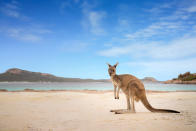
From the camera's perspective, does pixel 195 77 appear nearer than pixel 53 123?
No

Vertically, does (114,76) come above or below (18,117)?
above

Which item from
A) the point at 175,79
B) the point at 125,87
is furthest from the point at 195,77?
the point at 125,87

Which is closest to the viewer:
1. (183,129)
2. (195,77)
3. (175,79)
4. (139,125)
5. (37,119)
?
(183,129)

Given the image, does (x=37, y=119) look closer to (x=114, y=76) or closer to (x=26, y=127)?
(x=26, y=127)

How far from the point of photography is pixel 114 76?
17.3ft

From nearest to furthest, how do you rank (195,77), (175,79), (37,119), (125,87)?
1. (37,119)
2. (125,87)
3. (195,77)
4. (175,79)

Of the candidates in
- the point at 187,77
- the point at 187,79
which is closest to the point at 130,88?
the point at 187,79

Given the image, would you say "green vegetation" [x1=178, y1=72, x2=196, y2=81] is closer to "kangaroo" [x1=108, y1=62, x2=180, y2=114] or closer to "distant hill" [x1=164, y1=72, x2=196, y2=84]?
"distant hill" [x1=164, y1=72, x2=196, y2=84]

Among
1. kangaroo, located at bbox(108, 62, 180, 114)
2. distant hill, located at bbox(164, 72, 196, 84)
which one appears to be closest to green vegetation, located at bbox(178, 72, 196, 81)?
distant hill, located at bbox(164, 72, 196, 84)

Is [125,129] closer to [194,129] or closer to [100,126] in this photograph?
[100,126]

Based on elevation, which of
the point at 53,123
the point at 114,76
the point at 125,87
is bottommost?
the point at 53,123

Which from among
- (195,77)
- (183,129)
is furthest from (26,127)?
(195,77)

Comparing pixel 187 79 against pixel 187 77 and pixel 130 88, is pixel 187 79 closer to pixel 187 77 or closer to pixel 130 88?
pixel 187 77

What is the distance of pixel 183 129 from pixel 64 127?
2.66 m
